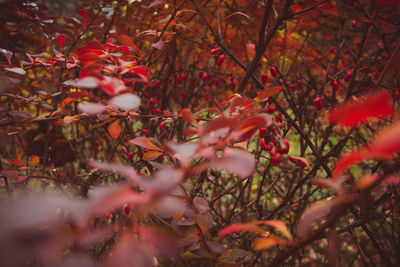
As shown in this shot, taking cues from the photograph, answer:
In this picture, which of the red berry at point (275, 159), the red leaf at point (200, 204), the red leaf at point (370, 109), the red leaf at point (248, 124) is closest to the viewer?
the red leaf at point (370, 109)

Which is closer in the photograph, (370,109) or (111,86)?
(370,109)

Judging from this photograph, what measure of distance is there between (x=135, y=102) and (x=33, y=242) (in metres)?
0.26

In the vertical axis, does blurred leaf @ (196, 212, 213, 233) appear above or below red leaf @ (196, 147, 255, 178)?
below

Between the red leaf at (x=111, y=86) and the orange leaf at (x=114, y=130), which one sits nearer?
the red leaf at (x=111, y=86)

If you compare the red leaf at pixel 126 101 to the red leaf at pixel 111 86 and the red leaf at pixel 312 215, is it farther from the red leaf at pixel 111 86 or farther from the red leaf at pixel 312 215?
the red leaf at pixel 312 215

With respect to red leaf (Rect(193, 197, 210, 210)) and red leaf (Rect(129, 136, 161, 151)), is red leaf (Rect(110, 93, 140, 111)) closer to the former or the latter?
red leaf (Rect(129, 136, 161, 151))

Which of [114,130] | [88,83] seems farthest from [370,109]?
[114,130]

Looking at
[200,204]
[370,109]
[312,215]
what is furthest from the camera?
[200,204]

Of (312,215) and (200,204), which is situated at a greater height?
(312,215)

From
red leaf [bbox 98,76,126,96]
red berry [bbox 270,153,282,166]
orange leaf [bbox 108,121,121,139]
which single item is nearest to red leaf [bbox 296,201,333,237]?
red berry [bbox 270,153,282,166]

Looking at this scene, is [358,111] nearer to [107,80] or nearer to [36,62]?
[107,80]

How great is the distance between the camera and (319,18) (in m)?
1.87

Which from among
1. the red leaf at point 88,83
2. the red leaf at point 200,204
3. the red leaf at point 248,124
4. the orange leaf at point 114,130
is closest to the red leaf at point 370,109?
the red leaf at point 248,124

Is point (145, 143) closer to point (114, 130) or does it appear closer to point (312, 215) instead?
point (114, 130)
